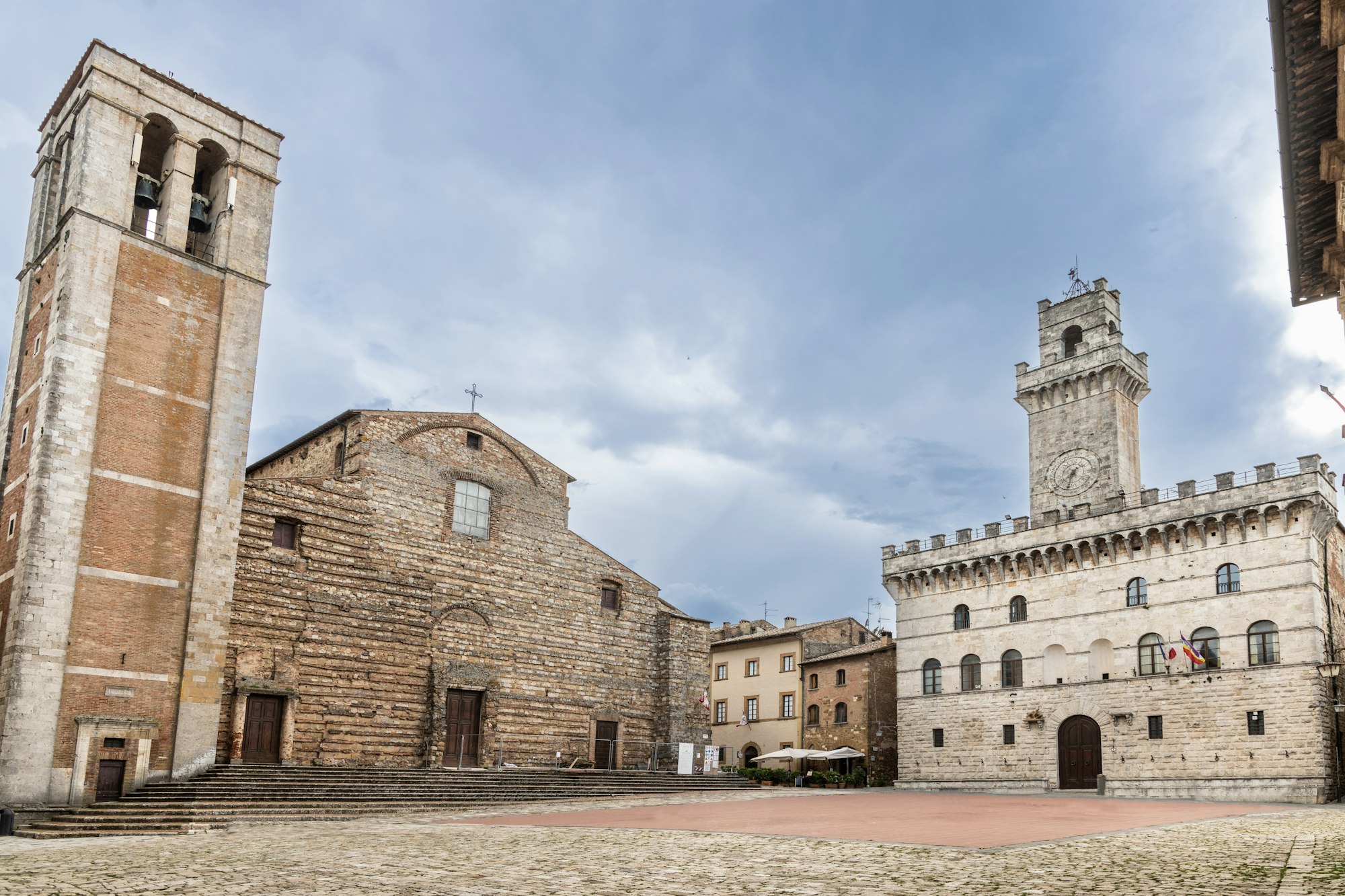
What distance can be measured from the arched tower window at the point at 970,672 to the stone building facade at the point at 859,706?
14.4ft

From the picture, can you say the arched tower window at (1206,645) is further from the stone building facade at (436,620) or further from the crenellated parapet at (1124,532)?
the stone building facade at (436,620)

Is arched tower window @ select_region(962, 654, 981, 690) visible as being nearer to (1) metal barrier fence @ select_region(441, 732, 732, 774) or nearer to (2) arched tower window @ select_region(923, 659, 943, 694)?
(2) arched tower window @ select_region(923, 659, 943, 694)

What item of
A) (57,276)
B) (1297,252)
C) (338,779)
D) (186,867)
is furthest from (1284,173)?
(57,276)

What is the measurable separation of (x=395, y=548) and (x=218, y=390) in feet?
22.8

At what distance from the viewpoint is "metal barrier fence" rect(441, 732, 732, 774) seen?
1223 inches

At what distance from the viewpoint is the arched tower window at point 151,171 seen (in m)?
26.7

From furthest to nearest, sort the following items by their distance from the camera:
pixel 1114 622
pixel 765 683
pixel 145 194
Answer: pixel 765 683 < pixel 1114 622 < pixel 145 194

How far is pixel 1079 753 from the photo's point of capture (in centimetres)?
3644

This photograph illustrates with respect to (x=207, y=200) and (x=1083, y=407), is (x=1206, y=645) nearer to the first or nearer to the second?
(x=1083, y=407)

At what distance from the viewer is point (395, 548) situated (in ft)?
101

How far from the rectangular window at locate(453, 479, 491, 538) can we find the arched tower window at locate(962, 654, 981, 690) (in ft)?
63.2

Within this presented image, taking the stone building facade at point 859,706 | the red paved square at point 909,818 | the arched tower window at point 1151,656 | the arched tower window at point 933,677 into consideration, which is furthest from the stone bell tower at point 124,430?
the arched tower window at point 1151,656

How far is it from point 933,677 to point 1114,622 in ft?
25.6

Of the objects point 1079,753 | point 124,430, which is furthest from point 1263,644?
point 124,430
